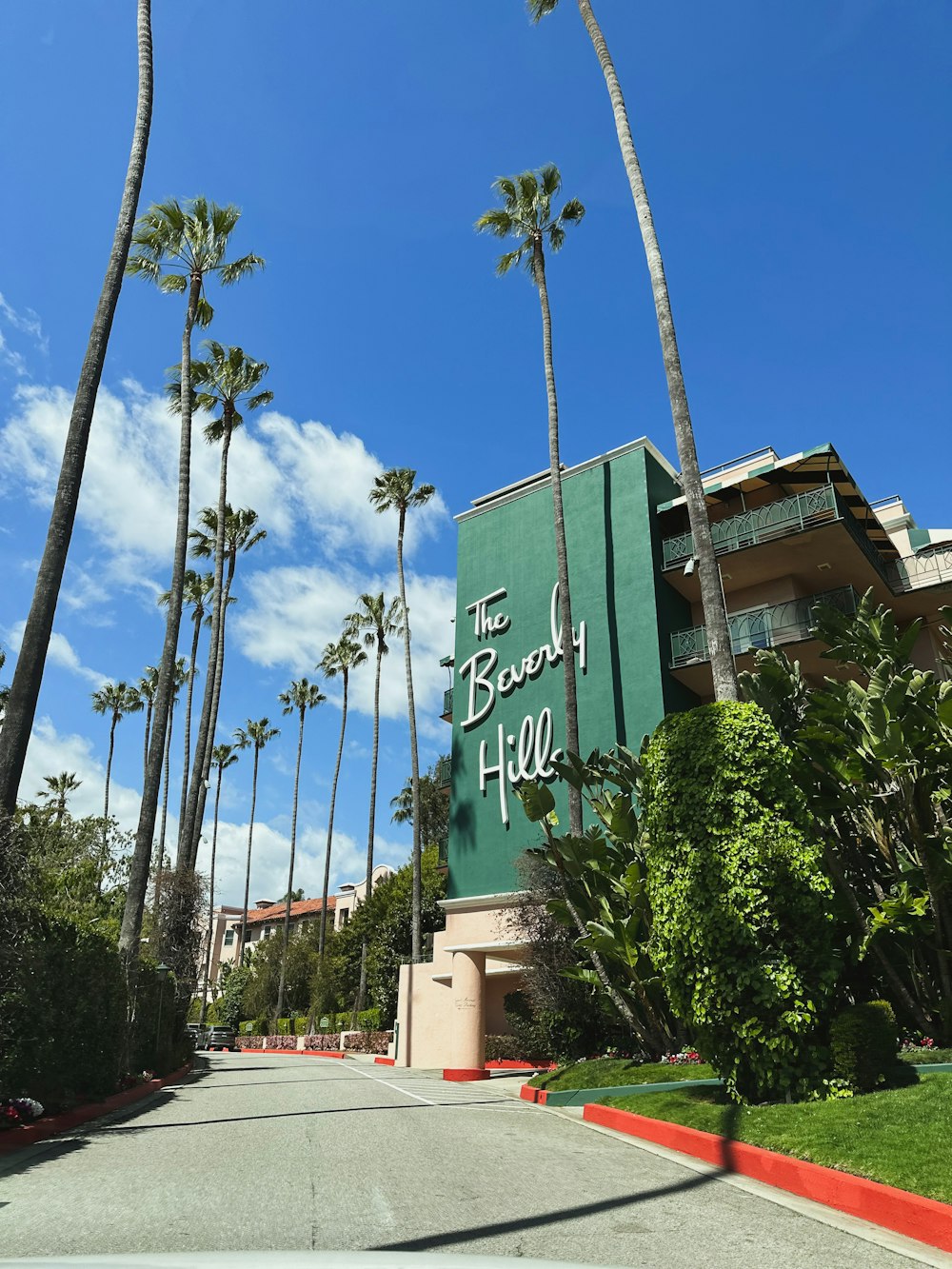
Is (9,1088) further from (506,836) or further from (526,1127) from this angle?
(506,836)

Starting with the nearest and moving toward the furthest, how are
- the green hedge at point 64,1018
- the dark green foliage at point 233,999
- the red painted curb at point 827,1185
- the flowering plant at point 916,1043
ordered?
the red painted curb at point 827,1185, the green hedge at point 64,1018, the flowering plant at point 916,1043, the dark green foliage at point 233,999

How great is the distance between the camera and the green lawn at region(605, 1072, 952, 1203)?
249 inches

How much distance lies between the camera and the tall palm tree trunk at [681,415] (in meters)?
12.7

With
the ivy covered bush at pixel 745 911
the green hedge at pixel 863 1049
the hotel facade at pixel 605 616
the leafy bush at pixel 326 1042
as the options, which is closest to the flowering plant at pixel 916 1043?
the green hedge at pixel 863 1049

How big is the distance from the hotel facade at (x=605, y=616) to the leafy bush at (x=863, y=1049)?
12.7 meters

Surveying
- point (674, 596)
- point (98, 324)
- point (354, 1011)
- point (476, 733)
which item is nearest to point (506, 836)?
point (476, 733)

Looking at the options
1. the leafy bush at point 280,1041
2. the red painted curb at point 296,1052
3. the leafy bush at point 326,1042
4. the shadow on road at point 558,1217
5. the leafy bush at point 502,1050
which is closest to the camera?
the shadow on road at point 558,1217

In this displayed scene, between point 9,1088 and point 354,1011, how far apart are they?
34.1 meters

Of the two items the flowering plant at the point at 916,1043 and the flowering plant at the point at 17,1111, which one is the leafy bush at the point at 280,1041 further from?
the flowering plant at the point at 916,1043

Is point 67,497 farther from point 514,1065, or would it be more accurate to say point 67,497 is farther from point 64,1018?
point 514,1065

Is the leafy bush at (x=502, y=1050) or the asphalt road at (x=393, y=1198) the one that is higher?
the asphalt road at (x=393, y=1198)

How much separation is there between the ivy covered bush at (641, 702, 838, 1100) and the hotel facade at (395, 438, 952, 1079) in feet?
37.3

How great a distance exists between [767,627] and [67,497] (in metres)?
16.1

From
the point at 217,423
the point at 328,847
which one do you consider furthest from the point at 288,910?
the point at 217,423
